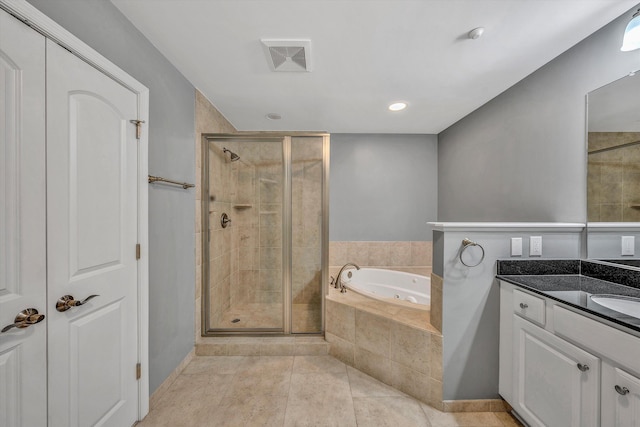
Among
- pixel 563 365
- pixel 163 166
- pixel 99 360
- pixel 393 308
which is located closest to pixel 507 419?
pixel 563 365

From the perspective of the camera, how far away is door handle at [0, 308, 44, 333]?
0.91 metres

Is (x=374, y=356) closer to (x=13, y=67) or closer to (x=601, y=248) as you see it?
(x=601, y=248)

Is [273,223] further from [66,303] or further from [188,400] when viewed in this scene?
[66,303]

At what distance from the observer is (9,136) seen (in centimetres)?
90

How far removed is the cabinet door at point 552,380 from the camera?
1.11 meters

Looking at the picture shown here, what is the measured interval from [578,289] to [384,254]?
2.13 meters

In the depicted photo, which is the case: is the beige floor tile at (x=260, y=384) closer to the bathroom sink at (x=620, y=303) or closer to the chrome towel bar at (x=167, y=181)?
the chrome towel bar at (x=167, y=181)

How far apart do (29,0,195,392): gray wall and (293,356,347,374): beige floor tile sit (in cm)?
98

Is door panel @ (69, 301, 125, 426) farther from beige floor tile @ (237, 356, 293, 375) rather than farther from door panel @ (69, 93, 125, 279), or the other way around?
beige floor tile @ (237, 356, 293, 375)

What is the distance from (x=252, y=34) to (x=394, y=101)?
1.43 m

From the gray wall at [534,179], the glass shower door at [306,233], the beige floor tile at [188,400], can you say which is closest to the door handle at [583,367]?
the gray wall at [534,179]

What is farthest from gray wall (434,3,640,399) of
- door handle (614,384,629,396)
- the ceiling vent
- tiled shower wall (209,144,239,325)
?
tiled shower wall (209,144,239,325)

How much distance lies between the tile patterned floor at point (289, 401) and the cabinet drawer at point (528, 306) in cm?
78

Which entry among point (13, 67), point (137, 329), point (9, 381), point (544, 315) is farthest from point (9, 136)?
point (544, 315)
